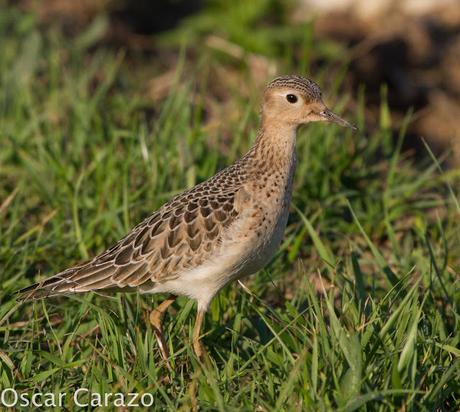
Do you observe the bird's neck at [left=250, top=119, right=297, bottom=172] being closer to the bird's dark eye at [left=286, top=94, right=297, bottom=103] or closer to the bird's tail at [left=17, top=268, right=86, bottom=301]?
the bird's dark eye at [left=286, top=94, right=297, bottom=103]

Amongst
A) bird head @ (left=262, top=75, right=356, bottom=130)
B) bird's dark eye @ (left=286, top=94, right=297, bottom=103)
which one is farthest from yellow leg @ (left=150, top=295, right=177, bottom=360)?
bird's dark eye @ (left=286, top=94, right=297, bottom=103)

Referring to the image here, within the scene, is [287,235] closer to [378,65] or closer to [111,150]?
[111,150]

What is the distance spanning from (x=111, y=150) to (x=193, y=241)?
75.8 inches

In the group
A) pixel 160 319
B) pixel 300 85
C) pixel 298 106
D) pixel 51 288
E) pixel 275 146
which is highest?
pixel 300 85

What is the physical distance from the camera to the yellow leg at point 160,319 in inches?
211

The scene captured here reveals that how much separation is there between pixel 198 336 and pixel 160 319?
32 centimetres

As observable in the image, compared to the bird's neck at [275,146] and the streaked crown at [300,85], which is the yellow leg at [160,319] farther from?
the streaked crown at [300,85]

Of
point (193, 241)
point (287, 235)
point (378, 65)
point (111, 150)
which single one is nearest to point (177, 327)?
point (193, 241)

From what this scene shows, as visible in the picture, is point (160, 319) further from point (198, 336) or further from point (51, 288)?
point (51, 288)

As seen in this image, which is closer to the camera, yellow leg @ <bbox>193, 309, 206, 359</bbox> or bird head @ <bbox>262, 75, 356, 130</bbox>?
yellow leg @ <bbox>193, 309, 206, 359</bbox>

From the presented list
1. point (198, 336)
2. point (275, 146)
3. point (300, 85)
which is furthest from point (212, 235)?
point (300, 85)

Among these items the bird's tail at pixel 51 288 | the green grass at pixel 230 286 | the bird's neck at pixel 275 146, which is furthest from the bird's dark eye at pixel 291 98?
the bird's tail at pixel 51 288

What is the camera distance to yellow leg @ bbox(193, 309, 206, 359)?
527 centimetres

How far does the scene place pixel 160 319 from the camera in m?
5.71
